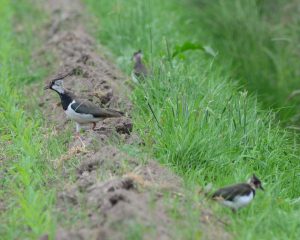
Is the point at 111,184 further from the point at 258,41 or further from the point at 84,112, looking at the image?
the point at 258,41

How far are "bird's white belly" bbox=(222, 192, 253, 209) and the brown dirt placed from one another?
184 mm

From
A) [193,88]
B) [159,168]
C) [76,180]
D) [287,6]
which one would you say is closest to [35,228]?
[76,180]

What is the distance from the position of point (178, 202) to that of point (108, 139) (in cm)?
159

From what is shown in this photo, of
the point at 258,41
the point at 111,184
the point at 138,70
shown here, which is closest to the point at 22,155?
the point at 111,184

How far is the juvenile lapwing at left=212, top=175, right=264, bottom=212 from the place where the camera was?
581 centimetres

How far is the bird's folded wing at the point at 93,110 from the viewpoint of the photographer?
756 cm

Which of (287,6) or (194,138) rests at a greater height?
(194,138)

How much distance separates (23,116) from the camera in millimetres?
8086

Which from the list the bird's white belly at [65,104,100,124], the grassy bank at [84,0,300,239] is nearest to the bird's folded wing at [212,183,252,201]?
the grassy bank at [84,0,300,239]

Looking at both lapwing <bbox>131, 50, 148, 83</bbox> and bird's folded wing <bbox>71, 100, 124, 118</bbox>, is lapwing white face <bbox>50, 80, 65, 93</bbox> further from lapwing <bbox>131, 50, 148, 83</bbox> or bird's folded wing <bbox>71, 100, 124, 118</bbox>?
lapwing <bbox>131, 50, 148, 83</bbox>

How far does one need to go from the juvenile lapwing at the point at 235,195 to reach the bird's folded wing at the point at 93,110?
6.47 ft

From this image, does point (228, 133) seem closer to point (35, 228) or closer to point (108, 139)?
point (108, 139)

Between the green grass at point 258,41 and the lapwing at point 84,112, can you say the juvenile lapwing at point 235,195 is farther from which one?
the green grass at point 258,41

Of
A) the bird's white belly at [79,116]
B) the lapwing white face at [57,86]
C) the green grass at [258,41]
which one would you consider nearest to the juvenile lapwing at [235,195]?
the bird's white belly at [79,116]
